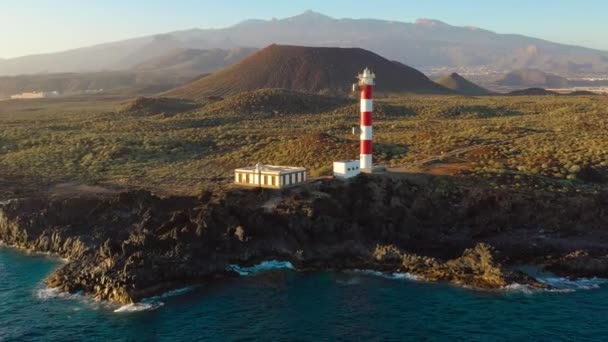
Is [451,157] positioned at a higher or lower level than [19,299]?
higher

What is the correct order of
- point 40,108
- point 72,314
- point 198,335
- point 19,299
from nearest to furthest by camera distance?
point 198,335, point 72,314, point 19,299, point 40,108

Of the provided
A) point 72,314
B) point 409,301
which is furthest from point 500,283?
point 72,314

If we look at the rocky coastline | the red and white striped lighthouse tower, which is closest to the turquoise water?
the rocky coastline

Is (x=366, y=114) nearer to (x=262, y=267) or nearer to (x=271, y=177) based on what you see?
(x=271, y=177)

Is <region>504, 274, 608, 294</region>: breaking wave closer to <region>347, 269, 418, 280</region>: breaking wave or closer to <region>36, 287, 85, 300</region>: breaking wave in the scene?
<region>347, 269, 418, 280</region>: breaking wave

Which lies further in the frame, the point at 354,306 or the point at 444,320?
the point at 354,306

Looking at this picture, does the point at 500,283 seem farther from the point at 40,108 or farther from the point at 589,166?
the point at 40,108
